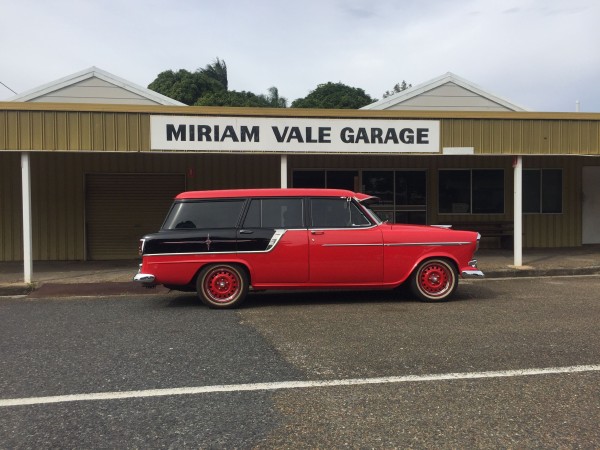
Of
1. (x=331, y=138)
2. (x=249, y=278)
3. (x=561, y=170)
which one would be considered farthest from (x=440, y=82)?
(x=249, y=278)

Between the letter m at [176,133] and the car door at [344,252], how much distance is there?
3715 mm

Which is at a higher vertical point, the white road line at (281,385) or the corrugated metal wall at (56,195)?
the corrugated metal wall at (56,195)

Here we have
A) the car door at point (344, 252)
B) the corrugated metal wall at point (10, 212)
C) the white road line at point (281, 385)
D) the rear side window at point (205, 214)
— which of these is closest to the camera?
the white road line at point (281, 385)

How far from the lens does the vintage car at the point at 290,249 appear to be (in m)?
7.61

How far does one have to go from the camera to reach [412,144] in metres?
10.7

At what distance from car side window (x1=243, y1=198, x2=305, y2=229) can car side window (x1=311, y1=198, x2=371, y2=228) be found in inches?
8.8

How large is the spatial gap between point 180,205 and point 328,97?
4095 centimetres

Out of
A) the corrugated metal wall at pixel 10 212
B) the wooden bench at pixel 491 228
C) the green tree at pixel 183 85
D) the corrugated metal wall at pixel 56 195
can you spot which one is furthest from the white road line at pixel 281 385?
the green tree at pixel 183 85

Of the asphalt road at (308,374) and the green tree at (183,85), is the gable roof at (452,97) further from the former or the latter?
the green tree at (183,85)

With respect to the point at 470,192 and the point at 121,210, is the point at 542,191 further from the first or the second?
the point at 121,210

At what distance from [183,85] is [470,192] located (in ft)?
89.1

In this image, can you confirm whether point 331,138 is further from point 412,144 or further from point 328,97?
point 328,97

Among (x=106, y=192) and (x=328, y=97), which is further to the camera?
(x=328, y=97)

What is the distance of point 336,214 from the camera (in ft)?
25.7
